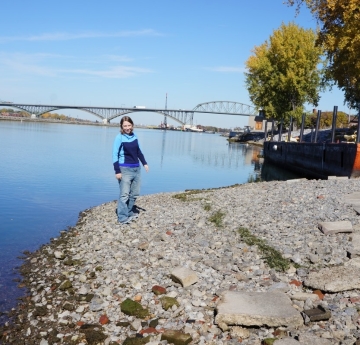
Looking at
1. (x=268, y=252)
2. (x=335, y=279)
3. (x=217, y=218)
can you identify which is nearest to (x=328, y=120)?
(x=217, y=218)

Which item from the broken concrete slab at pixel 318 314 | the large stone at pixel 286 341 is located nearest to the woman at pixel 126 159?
the broken concrete slab at pixel 318 314

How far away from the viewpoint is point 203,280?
23.0 feet

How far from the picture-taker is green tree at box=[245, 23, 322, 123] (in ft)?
154

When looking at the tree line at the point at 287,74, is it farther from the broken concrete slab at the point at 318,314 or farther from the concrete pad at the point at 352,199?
the broken concrete slab at the point at 318,314

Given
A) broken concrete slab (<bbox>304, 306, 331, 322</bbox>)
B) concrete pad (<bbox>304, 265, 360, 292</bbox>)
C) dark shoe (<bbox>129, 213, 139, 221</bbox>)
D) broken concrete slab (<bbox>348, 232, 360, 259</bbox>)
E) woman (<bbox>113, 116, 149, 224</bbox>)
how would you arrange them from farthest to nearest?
dark shoe (<bbox>129, 213, 139, 221</bbox>) < woman (<bbox>113, 116, 149, 224</bbox>) < broken concrete slab (<bbox>348, 232, 360, 259</bbox>) < concrete pad (<bbox>304, 265, 360, 292</bbox>) < broken concrete slab (<bbox>304, 306, 331, 322</bbox>)

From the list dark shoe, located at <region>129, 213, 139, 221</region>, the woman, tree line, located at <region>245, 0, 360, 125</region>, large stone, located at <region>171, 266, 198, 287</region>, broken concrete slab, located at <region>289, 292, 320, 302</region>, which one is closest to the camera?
broken concrete slab, located at <region>289, 292, 320, 302</region>

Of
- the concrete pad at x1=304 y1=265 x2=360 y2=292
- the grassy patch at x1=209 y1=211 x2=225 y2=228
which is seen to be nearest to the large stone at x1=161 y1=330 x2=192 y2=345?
the concrete pad at x1=304 y1=265 x2=360 y2=292

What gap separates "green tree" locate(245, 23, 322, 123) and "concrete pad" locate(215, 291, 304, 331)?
143ft

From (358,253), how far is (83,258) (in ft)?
17.3

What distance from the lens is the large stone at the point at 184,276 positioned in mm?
6809

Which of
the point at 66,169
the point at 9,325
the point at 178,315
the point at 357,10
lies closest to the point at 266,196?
the point at 178,315

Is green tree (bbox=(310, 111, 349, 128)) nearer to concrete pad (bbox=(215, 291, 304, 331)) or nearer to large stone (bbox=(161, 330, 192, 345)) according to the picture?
concrete pad (bbox=(215, 291, 304, 331))

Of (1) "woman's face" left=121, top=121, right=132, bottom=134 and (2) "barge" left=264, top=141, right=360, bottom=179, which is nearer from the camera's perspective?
(1) "woman's face" left=121, top=121, right=132, bottom=134

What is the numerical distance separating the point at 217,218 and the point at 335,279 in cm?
456
